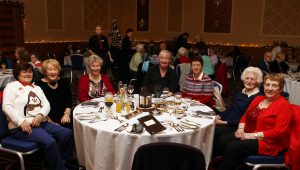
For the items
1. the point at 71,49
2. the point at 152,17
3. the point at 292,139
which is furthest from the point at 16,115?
the point at 152,17

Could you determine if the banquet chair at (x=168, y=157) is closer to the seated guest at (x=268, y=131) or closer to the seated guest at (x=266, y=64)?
the seated guest at (x=268, y=131)

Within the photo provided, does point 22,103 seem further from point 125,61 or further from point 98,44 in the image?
point 98,44

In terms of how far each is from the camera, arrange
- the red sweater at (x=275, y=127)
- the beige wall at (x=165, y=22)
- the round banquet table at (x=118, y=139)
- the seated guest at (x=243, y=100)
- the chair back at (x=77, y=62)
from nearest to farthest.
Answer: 1. the round banquet table at (x=118, y=139)
2. the red sweater at (x=275, y=127)
3. the seated guest at (x=243, y=100)
4. the chair back at (x=77, y=62)
5. the beige wall at (x=165, y=22)

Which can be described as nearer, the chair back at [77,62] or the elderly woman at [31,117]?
the elderly woman at [31,117]

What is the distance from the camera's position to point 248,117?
293 cm

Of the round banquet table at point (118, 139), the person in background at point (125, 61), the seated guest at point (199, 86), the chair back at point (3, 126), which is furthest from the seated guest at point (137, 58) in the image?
the chair back at point (3, 126)

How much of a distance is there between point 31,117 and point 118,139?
107 centimetres

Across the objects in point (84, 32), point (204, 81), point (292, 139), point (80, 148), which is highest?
point (84, 32)

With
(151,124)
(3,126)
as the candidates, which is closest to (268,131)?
(151,124)

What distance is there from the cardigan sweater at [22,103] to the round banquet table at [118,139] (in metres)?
0.45

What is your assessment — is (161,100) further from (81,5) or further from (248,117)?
(81,5)

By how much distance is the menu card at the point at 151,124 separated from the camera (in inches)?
95.0

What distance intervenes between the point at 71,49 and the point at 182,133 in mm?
8216

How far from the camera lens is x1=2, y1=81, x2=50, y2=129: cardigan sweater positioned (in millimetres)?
2754
